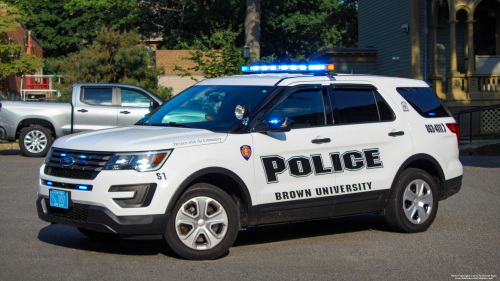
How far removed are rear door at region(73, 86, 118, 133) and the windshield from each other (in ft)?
29.6

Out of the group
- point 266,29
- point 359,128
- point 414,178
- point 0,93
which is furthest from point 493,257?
point 266,29

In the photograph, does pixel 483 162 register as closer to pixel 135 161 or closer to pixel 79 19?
pixel 135 161

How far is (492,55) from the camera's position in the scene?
77.2 ft

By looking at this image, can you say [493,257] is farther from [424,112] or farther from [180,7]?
[180,7]

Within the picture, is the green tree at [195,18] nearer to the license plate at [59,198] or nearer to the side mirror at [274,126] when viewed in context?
the side mirror at [274,126]

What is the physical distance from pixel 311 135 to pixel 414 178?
164cm

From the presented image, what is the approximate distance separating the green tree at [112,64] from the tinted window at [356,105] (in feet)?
55.7

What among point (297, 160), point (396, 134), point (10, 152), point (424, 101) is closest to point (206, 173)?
point (297, 160)

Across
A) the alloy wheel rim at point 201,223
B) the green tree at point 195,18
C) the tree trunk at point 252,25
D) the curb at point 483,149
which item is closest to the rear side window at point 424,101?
the alloy wheel rim at point 201,223

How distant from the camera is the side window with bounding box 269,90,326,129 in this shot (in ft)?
20.6

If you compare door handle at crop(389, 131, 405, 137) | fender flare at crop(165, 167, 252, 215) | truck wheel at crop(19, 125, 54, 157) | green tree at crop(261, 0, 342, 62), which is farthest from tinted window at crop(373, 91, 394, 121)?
green tree at crop(261, 0, 342, 62)

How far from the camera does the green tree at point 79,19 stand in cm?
4484

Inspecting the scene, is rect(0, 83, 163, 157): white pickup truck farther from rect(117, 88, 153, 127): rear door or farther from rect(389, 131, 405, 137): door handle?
rect(389, 131, 405, 137): door handle

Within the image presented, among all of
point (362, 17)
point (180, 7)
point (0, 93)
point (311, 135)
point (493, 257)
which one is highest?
point (180, 7)
